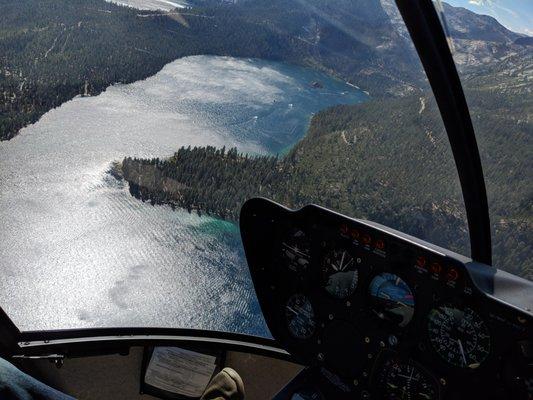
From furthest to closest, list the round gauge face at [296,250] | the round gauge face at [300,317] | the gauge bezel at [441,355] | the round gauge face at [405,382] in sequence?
the round gauge face at [300,317]
the round gauge face at [296,250]
the round gauge face at [405,382]
the gauge bezel at [441,355]

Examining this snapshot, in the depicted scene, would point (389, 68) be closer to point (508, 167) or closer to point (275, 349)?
point (508, 167)

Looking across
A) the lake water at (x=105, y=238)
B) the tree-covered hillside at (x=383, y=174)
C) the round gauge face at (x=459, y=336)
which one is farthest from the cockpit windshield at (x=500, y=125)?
the lake water at (x=105, y=238)

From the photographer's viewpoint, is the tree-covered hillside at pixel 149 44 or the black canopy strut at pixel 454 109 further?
the tree-covered hillside at pixel 149 44

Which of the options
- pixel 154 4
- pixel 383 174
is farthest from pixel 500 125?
pixel 154 4

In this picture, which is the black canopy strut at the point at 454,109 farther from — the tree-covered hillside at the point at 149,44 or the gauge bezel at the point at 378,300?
the tree-covered hillside at the point at 149,44

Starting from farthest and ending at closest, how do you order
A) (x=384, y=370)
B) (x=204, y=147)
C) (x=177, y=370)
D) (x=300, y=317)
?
1. (x=204, y=147)
2. (x=177, y=370)
3. (x=300, y=317)
4. (x=384, y=370)

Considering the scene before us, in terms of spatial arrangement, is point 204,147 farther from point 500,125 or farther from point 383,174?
point 500,125
